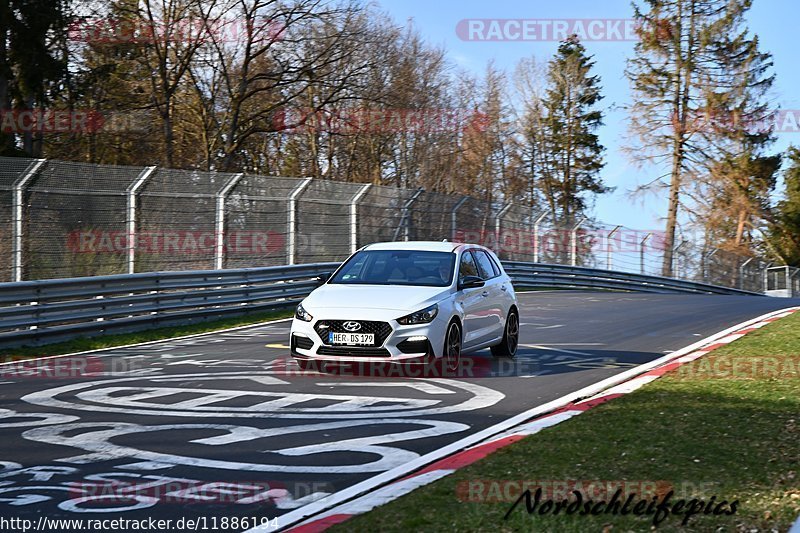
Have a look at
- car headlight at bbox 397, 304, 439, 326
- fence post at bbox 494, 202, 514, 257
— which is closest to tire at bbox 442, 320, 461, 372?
car headlight at bbox 397, 304, 439, 326

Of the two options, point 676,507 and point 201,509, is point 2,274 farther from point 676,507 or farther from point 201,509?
point 676,507

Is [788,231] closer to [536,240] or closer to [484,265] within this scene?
[536,240]

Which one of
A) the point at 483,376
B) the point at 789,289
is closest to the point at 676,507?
the point at 483,376

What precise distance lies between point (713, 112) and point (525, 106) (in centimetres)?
1831

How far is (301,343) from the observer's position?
450 inches

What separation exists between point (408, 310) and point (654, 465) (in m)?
4.96

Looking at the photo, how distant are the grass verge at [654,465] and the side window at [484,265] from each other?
3.68 metres

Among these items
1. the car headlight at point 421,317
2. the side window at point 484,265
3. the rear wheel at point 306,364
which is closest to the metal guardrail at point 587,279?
the side window at point 484,265

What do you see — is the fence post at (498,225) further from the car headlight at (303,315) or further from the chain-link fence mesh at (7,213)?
the car headlight at (303,315)

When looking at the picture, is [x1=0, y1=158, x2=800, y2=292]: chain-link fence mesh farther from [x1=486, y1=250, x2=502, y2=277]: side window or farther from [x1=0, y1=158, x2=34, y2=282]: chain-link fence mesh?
[x1=486, y1=250, x2=502, y2=277]: side window

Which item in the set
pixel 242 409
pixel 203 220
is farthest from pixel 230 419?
pixel 203 220

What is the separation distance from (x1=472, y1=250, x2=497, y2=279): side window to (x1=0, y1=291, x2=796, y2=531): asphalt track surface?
1.13 m

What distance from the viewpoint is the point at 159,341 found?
15.8 meters

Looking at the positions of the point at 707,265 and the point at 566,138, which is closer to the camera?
the point at 707,265
